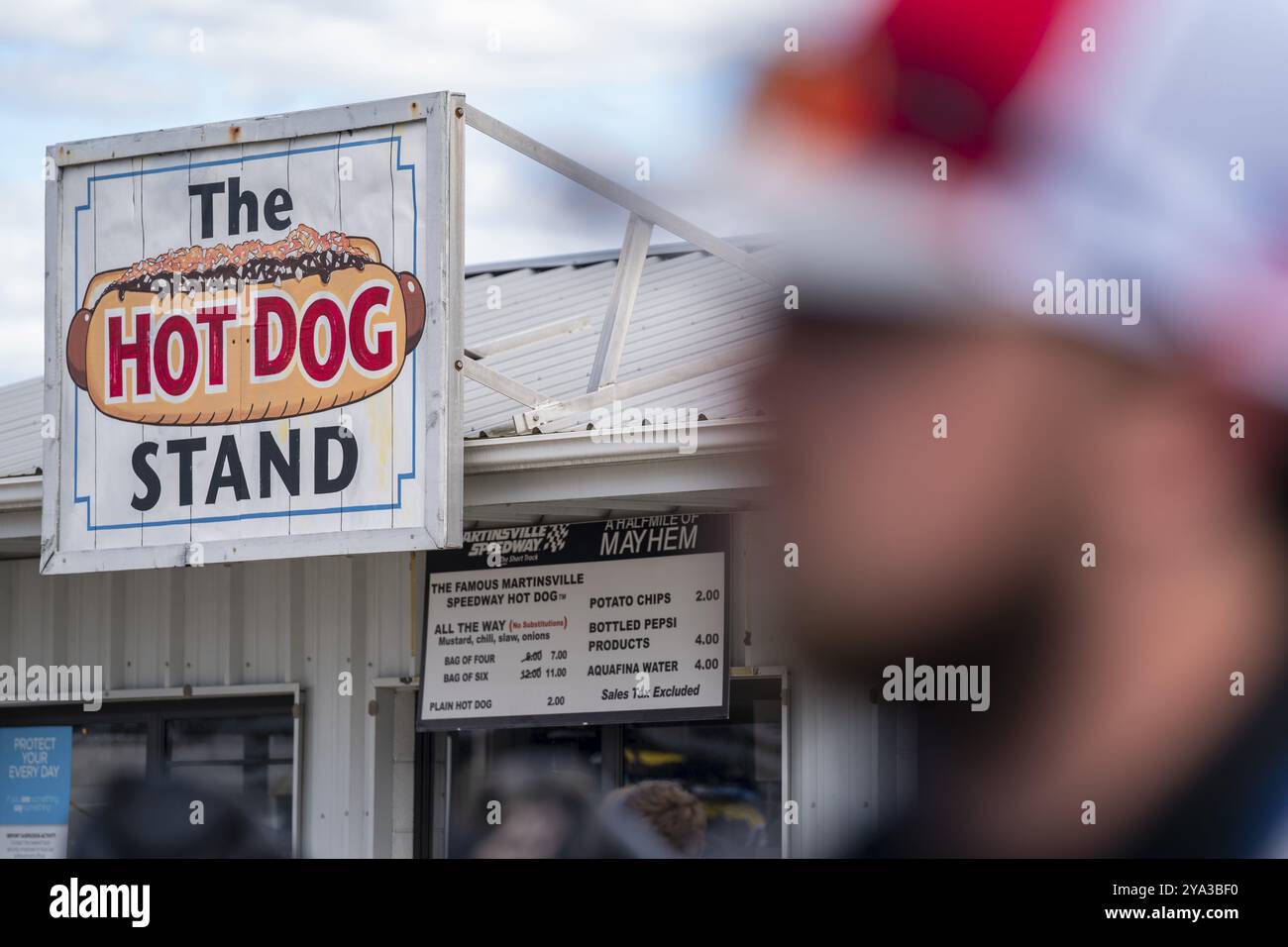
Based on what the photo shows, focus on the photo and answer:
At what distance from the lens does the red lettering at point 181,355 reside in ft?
31.9

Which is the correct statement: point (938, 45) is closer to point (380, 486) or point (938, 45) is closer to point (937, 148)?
point (937, 148)

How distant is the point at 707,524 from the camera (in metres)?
9.91

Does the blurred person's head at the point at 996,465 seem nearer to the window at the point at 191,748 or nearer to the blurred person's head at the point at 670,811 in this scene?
the blurred person's head at the point at 670,811

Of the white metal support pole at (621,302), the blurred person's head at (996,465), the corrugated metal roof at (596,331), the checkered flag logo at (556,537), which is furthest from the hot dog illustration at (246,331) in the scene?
the blurred person's head at (996,465)

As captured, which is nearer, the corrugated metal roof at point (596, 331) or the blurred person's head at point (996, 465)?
the blurred person's head at point (996, 465)

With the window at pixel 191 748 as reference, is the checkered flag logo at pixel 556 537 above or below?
above

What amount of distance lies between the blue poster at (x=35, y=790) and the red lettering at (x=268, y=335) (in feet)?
11.6

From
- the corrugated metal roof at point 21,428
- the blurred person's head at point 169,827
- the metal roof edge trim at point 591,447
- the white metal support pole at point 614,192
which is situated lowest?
the blurred person's head at point 169,827

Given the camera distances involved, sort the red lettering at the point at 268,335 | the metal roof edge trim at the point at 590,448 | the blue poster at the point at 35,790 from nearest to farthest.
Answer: the metal roof edge trim at the point at 590,448 → the red lettering at the point at 268,335 → the blue poster at the point at 35,790

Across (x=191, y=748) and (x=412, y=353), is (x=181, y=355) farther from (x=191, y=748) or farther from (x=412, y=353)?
(x=191, y=748)

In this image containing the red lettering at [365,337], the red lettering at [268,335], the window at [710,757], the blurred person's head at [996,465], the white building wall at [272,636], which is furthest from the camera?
the white building wall at [272,636]

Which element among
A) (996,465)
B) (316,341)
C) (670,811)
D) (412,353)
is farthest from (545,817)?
(996,465)

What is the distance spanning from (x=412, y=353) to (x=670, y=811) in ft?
9.22

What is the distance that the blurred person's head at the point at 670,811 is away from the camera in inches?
386
